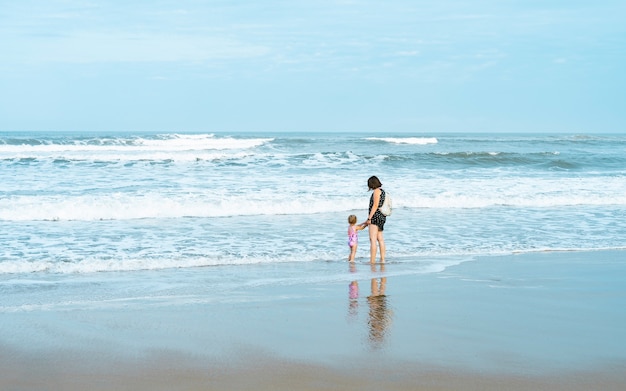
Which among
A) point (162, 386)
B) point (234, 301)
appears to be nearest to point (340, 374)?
point (162, 386)

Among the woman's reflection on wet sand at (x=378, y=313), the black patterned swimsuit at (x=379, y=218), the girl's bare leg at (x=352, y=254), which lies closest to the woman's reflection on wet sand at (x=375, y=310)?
the woman's reflection on wet sand at (x=378, y=313)

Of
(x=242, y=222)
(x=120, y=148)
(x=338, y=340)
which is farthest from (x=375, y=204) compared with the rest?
(x=120, y=148)

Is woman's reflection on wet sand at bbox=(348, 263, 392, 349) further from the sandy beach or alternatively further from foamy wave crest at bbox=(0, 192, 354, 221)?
foamy wave crest at bbox=(0, 192, 354, 221)

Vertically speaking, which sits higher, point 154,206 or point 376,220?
point 376,220

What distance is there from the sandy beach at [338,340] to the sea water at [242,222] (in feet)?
2.74

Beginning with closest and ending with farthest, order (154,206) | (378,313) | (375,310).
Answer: (378,313) < (375,310) < (154,206)

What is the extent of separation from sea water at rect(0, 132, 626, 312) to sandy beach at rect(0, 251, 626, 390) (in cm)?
84

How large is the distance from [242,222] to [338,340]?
29.2 ft

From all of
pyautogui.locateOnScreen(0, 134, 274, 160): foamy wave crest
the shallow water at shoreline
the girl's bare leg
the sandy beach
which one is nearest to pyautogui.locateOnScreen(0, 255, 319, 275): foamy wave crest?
the girl's bare leg

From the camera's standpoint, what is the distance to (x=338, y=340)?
5699 mm

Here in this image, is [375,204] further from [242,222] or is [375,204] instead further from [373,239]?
[242,222]

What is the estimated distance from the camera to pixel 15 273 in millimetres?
9148

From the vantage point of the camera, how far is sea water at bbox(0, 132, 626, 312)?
29.2ft

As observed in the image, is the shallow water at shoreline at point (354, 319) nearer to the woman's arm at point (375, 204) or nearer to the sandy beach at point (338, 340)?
the sandy beach at point (338, 340)
